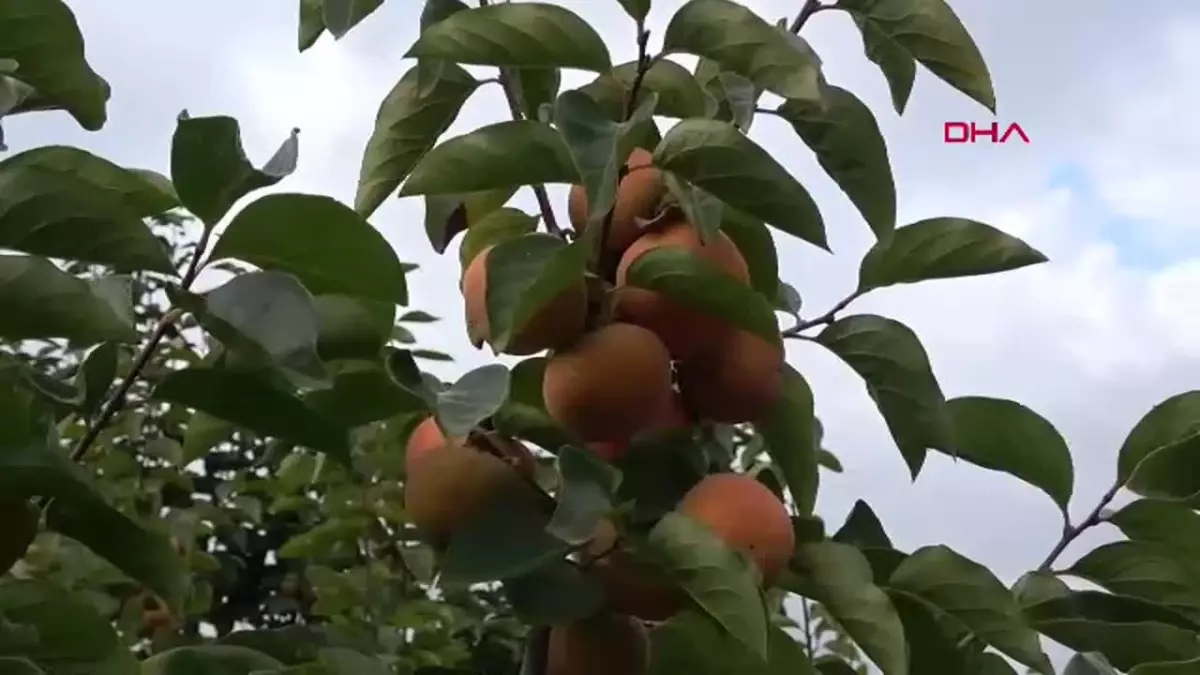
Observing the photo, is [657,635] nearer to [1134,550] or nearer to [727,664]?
[727,664]

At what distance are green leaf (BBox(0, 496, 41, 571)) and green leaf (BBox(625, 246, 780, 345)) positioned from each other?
29 cm

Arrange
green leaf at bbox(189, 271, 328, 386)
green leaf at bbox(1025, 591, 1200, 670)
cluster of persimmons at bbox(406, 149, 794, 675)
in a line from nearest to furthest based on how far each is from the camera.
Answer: green leaf at bbox(189, 271, 328, 386) → cluster of persimmons at bbox(406, 149, 794, 675) → green leaf at bbox(1025, 591, 1200, 670)

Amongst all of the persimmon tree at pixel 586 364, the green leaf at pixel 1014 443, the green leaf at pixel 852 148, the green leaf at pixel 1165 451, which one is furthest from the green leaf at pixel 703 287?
the green leaf at pixel 1165 451

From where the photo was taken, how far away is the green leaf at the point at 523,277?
62 cm

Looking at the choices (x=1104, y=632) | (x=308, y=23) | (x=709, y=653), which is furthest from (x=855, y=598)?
(x=308, y=23)

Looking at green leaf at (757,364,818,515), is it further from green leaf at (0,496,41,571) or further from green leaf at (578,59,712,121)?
green leaf at (0,496,41,571)

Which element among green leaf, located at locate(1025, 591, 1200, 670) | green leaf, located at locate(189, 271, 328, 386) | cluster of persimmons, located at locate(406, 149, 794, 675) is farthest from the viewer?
green leaf, located at locate(1025, 591, 1200, 670)

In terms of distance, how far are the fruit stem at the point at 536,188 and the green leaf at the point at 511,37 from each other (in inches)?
1.7

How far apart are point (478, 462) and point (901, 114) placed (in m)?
0.35

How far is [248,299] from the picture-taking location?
1.85ft

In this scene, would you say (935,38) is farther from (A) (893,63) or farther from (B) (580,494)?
(B) (580,494)

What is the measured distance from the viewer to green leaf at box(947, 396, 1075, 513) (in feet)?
2.76

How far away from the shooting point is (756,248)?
2.61 ft

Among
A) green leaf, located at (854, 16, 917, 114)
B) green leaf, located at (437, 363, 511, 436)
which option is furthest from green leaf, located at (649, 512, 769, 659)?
green leaf, located at (854, 16, 917, 114)
